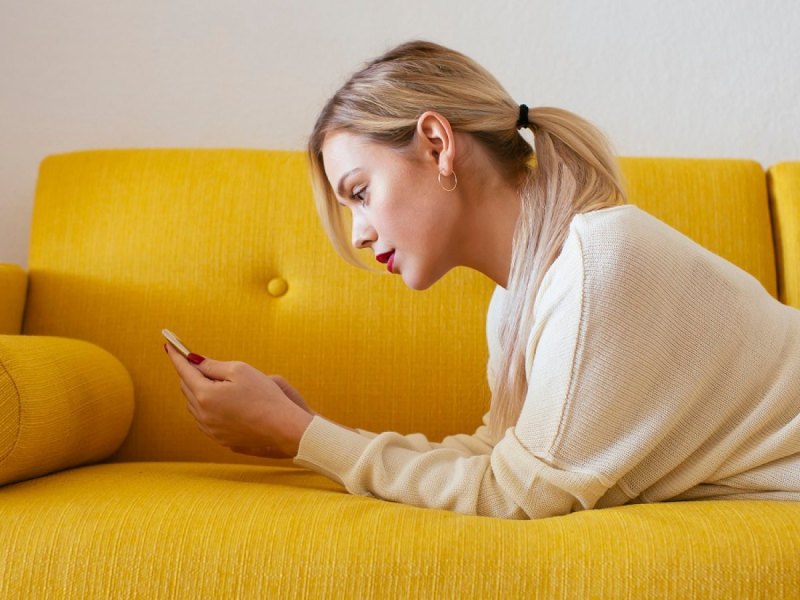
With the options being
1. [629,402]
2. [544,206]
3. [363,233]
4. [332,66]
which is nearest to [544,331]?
[629,402]

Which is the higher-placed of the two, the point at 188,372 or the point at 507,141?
the point at 507,141

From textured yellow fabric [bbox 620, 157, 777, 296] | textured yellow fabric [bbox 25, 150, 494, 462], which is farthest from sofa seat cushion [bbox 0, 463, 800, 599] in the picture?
textured yellow fabric [bbox 620, 157, 777, 296]

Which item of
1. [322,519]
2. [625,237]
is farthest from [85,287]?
[625,237]

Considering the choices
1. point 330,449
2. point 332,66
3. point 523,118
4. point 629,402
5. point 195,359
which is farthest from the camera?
point 332,66

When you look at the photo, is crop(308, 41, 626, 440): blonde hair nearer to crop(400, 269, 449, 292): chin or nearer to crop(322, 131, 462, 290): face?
crop(322, 131, 462, 290): face

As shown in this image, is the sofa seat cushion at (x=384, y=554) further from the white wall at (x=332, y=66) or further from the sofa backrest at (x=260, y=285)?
the white wall at (x=332, y=66)

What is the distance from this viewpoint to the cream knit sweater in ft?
3.04

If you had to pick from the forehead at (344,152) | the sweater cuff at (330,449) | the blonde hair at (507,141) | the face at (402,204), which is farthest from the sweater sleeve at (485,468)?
the forehead at (344,152)

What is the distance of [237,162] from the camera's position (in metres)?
1.56

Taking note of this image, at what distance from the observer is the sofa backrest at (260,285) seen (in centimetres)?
143

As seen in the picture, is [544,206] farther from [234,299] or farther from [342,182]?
[234,299]

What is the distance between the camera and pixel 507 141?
4.13 feet

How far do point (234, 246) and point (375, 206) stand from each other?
1.24 ft

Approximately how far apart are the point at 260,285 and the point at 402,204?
0.39m
